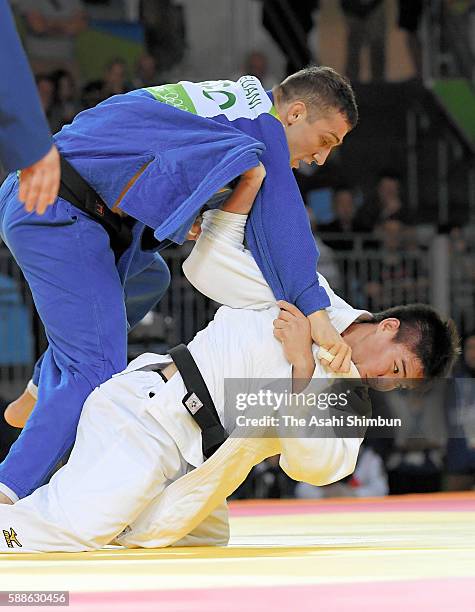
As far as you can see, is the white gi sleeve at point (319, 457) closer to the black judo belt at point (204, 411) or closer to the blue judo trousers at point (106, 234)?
the black judo belt at point (204, 411)

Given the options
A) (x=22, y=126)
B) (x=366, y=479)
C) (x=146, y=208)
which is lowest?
(x=366, y=479)

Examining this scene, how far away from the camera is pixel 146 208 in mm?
2699

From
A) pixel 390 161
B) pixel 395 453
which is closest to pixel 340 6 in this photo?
pixel 390 161

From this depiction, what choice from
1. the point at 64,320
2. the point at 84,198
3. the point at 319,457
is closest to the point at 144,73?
the point at 84,198

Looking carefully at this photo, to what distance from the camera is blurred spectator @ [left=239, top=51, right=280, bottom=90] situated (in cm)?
819

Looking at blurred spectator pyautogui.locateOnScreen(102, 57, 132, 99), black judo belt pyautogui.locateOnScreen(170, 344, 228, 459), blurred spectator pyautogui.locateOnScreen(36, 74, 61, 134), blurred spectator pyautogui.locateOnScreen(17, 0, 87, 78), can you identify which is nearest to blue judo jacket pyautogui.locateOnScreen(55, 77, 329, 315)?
black judo belt pyautogui.locateOnScreen(170, 344, 228, 459)

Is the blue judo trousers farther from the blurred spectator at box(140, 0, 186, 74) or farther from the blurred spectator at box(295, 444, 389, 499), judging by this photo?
the blurred spectator at box(140, 0, 186, 74)

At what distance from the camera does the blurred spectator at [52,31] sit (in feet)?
26.5

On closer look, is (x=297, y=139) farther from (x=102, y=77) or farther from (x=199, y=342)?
(x=102, y=77)

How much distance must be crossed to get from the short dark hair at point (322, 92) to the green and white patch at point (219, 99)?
73 mm

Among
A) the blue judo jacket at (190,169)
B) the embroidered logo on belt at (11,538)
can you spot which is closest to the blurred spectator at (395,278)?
the blue judo jacket at (190,169)

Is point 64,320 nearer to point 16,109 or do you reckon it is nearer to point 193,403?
point 193,403

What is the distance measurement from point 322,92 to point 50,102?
4.98 meters

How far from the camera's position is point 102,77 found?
805cm
